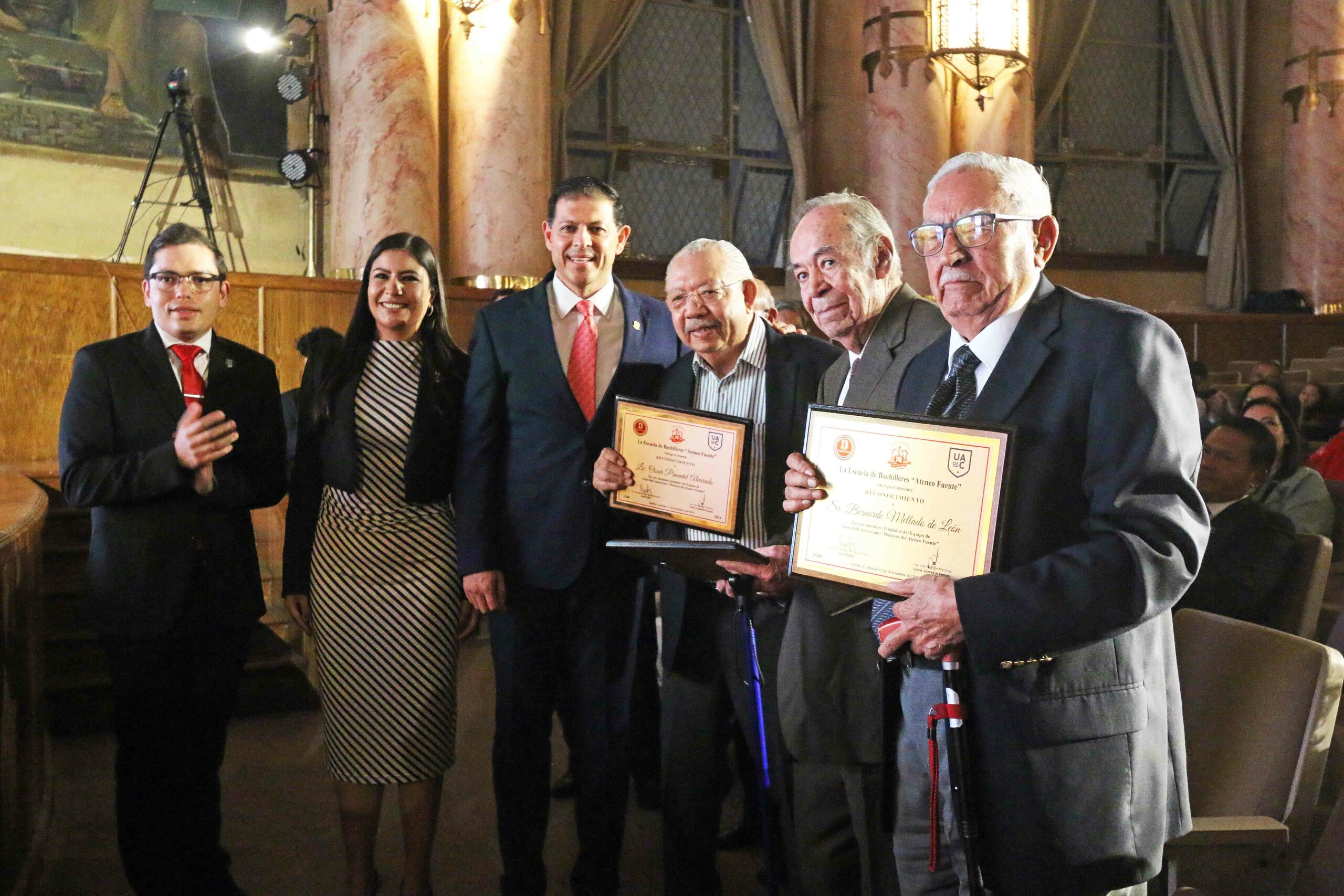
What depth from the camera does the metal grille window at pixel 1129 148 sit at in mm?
11211

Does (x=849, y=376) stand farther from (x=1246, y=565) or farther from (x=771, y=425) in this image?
(x=1246, y=565)

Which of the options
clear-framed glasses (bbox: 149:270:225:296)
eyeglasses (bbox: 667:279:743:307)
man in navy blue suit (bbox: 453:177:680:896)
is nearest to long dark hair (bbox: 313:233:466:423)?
man in navy blue suit (bbox: 453:177:680:896)

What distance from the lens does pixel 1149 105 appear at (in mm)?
11531

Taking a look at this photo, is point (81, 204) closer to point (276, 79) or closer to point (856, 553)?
point (276, 79)

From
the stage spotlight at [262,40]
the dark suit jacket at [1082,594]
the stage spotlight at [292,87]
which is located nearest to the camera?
the dark suit jacket at [1082,594]

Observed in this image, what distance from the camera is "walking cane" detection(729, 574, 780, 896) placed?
2480mm

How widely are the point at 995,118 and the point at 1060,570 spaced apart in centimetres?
820

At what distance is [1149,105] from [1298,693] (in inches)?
428

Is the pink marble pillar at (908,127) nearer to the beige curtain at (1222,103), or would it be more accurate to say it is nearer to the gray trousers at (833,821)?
the beige curtain at (1222,103)

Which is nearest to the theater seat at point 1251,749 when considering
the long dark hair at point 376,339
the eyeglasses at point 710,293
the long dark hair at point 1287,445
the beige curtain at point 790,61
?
the eyeglasses at point 710,293

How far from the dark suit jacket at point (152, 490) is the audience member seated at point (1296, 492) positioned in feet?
10.5

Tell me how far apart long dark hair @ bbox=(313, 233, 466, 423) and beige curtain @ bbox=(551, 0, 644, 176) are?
6.32 meters

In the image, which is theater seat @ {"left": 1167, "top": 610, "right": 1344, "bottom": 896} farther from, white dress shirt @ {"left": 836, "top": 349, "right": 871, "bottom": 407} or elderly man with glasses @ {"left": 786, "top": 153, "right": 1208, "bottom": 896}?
white dress shirt @ {"left": 836, "top": 349, "right": 871, "bottom": 407}

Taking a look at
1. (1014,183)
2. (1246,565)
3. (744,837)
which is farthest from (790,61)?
(1014,183)
